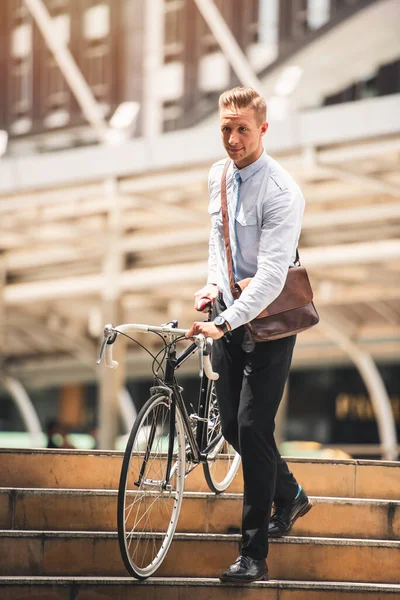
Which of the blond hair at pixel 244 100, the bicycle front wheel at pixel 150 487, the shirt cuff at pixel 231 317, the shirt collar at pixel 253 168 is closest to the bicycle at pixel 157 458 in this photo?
the bicycle front wheel at pixel 150 487

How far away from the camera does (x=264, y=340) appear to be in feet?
14.9

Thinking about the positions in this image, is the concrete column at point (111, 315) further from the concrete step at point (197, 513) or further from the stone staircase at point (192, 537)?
the concrete step at point (197, 513)

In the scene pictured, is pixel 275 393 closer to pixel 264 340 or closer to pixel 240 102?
pixel 264 340

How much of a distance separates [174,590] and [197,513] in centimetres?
76

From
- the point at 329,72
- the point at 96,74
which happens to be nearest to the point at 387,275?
the point at 329,72

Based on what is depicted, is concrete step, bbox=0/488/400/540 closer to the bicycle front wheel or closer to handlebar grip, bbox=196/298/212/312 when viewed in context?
the bicycle front wheel

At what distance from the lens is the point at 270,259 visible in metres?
4.41

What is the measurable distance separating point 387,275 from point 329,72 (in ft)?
14.7

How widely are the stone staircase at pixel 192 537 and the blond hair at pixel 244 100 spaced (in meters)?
1.92

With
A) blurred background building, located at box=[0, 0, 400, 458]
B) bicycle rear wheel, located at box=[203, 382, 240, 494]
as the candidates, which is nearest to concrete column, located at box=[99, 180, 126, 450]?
blurred background building, located at box=[0, 0, 400, 458]

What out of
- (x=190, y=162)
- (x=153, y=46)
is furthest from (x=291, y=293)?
(x=153, y=46)

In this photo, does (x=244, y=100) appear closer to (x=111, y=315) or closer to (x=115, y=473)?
(x=115, y=473)

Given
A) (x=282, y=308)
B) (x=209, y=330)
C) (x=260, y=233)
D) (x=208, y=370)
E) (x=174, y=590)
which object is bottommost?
(x=174, y=590)

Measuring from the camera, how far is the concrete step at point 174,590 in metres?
4.62
